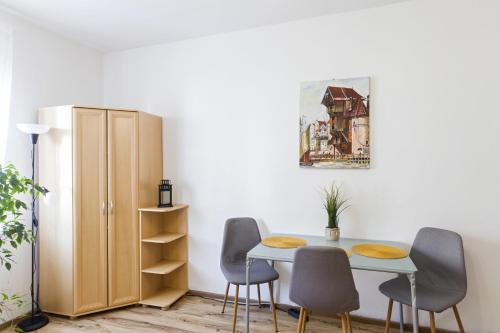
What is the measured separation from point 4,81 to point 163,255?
226 centimetres

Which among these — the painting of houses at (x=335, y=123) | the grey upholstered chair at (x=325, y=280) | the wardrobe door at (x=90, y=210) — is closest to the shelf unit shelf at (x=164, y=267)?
the wardrobe door at (x=90, y=210)

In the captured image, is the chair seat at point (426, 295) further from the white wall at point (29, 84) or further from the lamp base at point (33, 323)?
the white wall at point (29, 84)

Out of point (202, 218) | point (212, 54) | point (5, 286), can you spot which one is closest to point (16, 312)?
point (5, 286)

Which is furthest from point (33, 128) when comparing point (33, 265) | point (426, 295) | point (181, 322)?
point (426, 295)

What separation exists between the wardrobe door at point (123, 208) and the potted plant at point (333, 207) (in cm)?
191

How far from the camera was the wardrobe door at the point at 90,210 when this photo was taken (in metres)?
2.62

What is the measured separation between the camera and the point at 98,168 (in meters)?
2.73

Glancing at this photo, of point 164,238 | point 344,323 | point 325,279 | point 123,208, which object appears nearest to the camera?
point 325,279

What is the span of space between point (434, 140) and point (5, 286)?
156 inches

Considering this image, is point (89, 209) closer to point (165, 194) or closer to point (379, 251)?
point (165, 194)

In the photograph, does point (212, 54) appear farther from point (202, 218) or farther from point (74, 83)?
point (202, 218)

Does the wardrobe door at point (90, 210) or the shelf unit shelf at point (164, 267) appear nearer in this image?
the wardrobe door at point (90, 210)

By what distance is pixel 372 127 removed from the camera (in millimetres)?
2525

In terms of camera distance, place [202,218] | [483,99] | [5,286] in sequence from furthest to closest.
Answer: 1. [202,218]
2. [5,286]
3. [483,99]
